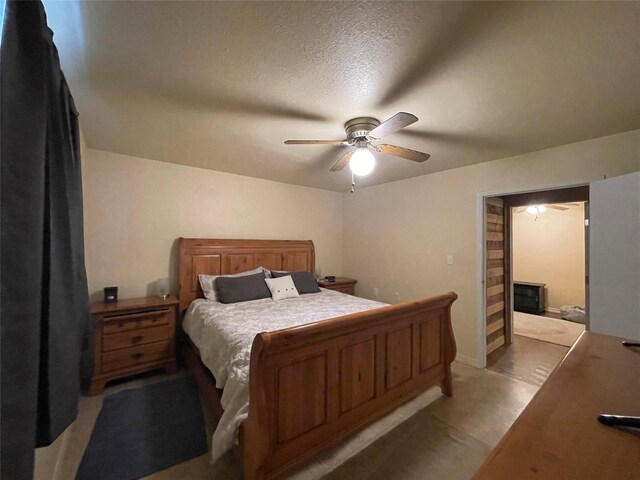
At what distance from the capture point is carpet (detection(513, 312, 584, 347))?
12.7 feet

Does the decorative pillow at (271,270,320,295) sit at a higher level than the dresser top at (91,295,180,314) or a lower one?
higher

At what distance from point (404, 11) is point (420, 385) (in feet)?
8.25

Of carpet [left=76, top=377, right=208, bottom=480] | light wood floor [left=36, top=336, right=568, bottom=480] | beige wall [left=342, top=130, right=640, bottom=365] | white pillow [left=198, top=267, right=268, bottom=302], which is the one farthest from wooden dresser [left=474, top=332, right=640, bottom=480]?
white pillow [left=198, top=267, right=268, bottom=302]

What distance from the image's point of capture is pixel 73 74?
150 cm

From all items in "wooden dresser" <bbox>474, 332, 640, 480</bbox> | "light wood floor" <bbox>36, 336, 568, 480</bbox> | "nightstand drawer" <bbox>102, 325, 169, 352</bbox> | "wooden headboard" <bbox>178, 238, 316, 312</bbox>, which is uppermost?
"wooden headboard" <bbox>178, 238, 316, 312</bbox>

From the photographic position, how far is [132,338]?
253 cm

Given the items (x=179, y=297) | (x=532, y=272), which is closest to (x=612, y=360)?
(x=179, y=297)

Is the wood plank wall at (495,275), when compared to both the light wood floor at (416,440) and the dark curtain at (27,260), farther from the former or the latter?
the dark curtain at (27,260)

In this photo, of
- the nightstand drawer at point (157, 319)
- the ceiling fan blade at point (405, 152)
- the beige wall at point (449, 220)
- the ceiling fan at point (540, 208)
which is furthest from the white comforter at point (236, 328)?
the ceiling fan at point (540, 208)

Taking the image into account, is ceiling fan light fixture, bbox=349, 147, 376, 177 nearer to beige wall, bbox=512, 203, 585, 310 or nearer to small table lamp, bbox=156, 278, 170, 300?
small table lamp, bbox=156, 278, 170, 300

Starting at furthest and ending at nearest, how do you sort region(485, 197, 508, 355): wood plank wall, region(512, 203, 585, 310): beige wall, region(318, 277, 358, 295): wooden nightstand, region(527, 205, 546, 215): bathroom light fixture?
region(527, 205, 546, 215): bathroom light fixture
region(512, 203, 585, 310): beige wall
region(318, 277, 358, 295): wooden nightstand
region(485, 197, 508, 355): wood plank wall

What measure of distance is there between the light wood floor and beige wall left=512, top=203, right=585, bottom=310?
3.61m

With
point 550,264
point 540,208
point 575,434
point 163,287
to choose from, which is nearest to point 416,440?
point 575,434

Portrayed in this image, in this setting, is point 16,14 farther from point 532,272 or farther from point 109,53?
point 532,272
